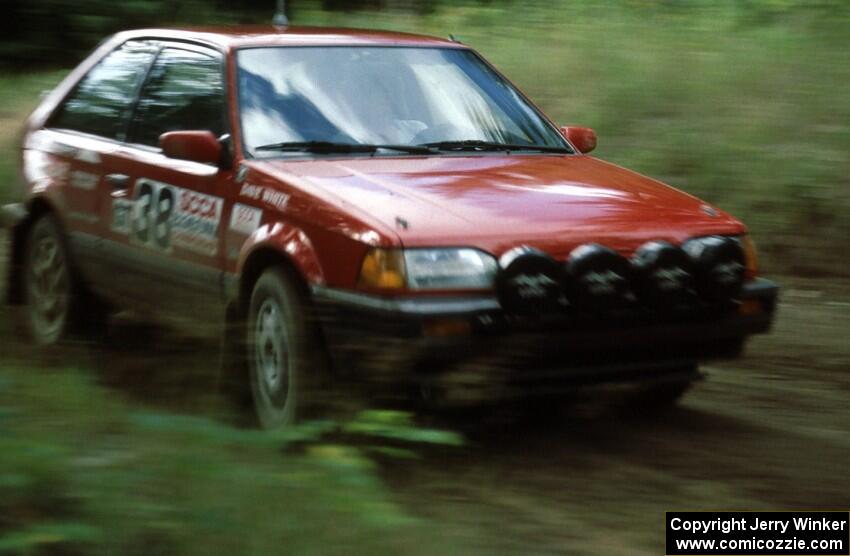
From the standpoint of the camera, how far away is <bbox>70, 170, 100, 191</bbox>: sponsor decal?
698cm

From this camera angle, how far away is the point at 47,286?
758cm

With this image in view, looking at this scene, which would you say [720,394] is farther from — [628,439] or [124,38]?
[124,38]

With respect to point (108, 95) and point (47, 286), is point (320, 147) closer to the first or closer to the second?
point (108, 95)

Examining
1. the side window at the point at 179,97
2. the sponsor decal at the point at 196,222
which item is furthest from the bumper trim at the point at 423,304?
the side window at the point at 179,97

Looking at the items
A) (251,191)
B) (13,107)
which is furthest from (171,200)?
(13,107)

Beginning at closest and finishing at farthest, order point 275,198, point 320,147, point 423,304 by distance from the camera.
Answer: point 423,304, point 275,198, point 320,147

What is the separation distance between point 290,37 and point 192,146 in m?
0.92

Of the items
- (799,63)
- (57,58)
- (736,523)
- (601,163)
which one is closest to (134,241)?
(601,163)

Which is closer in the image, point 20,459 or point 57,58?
point 20,459

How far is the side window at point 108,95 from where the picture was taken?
7.04 meters

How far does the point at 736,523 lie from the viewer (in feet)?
14.8

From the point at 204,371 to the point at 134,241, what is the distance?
4.92 feet

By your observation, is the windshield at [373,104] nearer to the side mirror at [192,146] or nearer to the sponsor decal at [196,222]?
the side mirror at [192,146]

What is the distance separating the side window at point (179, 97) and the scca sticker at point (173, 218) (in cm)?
29
